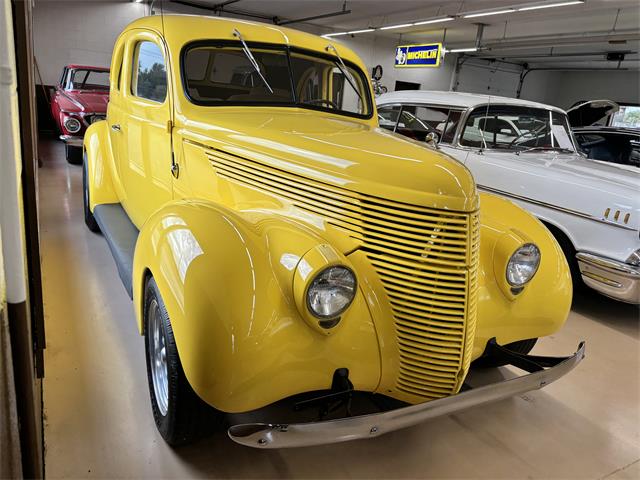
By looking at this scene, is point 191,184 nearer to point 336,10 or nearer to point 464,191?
point 464,191

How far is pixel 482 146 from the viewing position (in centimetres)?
462

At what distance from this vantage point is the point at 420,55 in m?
14.4

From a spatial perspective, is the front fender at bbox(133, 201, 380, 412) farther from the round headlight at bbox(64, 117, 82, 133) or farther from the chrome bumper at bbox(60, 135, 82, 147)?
the round headlight at bbox(64, 117, 82, 133)

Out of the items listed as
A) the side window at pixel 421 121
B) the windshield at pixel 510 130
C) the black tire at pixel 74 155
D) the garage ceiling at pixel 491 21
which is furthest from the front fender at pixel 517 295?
the garage ceiling at pixel 491 21

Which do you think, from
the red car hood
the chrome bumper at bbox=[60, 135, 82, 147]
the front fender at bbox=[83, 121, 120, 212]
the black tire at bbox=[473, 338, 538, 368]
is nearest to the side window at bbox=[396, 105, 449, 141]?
the black tire at bbox=[473, 338, 538, 368]

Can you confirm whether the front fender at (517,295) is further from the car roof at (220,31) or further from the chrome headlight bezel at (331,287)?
the car roof at (220,31)

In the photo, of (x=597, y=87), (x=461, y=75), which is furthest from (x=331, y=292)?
(x=597, y=87)

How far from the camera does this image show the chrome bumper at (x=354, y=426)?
150cm

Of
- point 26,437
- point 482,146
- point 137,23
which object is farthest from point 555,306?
point 137,23

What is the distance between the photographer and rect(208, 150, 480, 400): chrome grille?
178cm

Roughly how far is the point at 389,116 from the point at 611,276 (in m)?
3.09

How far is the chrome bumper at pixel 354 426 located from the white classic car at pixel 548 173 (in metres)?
2.32

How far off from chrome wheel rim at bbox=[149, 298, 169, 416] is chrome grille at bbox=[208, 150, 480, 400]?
0.92 metres

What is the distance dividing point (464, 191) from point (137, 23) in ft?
8.77
